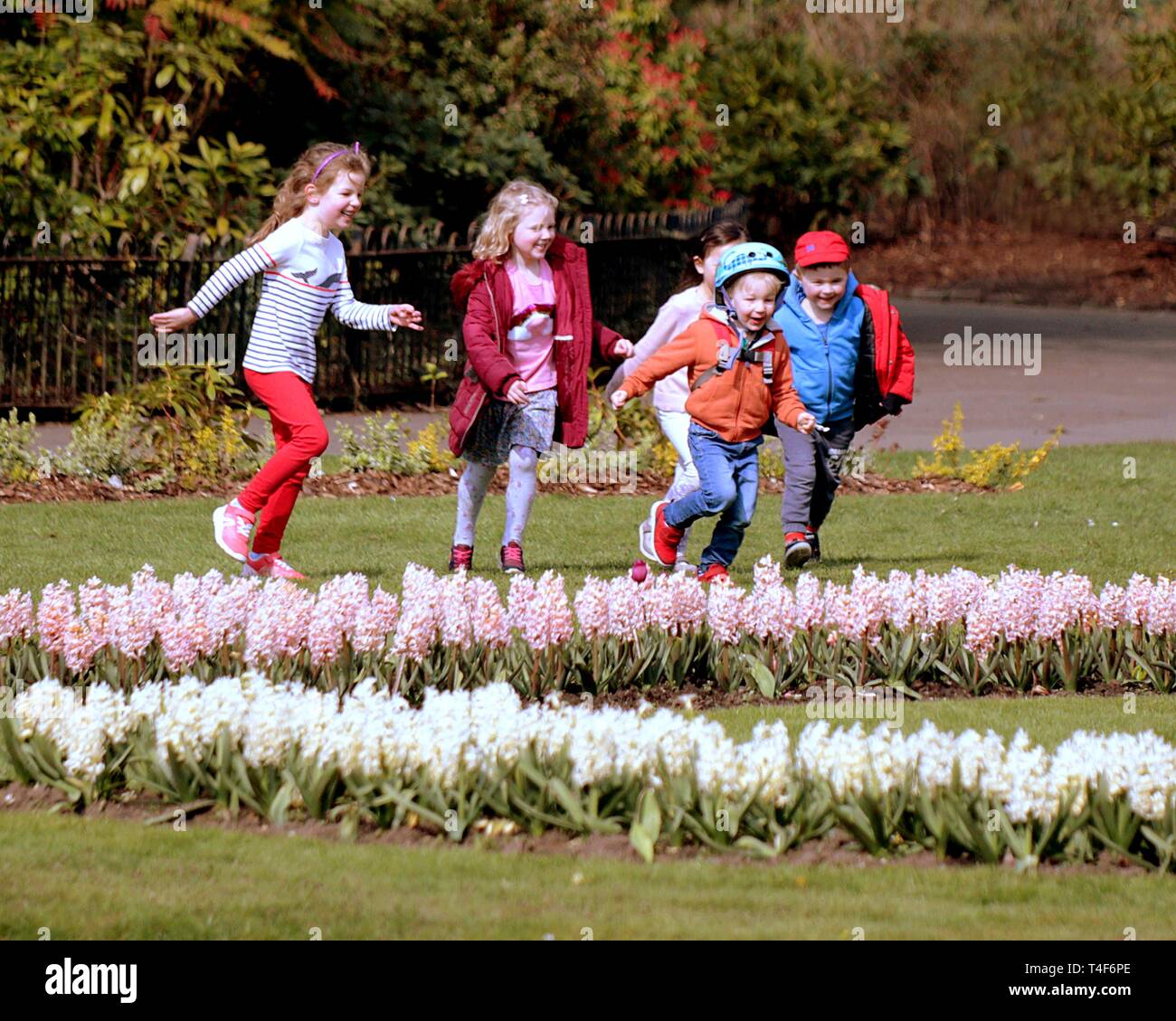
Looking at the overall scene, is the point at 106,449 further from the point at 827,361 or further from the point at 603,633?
the point at 603,633

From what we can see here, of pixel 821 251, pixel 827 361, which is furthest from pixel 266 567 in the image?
pixel 821 251

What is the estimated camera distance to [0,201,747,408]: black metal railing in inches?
541

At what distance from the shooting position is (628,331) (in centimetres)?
1762

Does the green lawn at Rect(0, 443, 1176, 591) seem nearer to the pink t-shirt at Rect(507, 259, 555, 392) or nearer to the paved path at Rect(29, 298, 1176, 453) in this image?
the pink t-shirt at Rect(507, 259, 555, 392)

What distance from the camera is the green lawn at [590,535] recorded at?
8648 mm

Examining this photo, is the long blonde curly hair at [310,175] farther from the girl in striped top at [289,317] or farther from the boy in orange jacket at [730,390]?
the boy in orange jacket at [730,390]

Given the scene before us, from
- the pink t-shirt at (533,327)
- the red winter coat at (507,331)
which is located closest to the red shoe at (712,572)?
the red winter coat at (507,331)

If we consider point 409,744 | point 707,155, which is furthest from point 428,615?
point 707,155

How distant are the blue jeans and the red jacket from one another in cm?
71

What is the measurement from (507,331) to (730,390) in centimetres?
99

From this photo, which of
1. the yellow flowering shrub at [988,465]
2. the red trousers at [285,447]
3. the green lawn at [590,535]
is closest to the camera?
the red trousers at [285,447]

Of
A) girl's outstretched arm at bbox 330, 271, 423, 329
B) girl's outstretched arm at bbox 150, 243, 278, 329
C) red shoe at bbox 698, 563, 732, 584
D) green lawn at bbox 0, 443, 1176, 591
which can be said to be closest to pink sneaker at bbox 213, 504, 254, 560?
green lawn at bbox 0, 443, 1176, 591

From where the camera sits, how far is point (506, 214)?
8.18m
